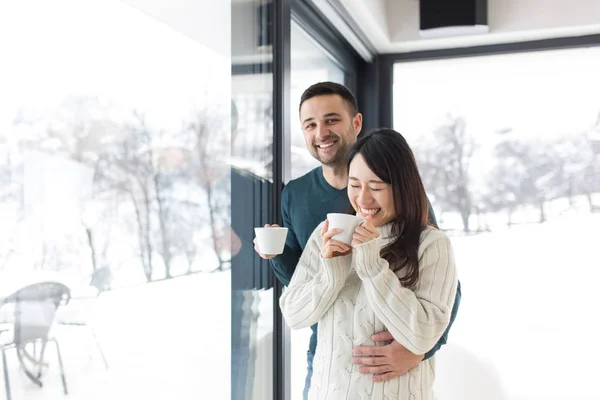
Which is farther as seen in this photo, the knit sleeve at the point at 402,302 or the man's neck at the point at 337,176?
the man's neck at the point at 337,176

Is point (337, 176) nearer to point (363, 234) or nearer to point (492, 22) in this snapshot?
point (363, 234)

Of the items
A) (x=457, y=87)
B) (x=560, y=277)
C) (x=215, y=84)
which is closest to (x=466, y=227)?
(x=560, y=277)

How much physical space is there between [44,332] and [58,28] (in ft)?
1.79

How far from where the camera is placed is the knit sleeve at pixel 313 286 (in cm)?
122

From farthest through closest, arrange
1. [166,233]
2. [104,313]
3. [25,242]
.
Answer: [166,233]
[104,313]
[25,242]

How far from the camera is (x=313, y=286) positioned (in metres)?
1.26

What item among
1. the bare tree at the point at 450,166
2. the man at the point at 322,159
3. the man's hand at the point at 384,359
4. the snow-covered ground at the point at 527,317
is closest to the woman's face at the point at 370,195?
the man's hand at the point at 384,359

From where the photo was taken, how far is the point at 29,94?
0.98 m

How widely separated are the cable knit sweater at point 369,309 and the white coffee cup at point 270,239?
10 centimetres

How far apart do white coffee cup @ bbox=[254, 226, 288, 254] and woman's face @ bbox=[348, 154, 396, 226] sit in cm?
19

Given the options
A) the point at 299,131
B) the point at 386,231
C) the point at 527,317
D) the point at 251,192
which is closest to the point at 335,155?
the point at 251,192

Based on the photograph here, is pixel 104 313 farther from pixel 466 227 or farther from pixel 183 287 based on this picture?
pixel 466 227

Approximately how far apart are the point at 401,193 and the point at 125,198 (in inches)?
23.4

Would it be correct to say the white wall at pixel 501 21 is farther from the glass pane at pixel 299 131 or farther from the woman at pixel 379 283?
the woman at pixel 379 283
